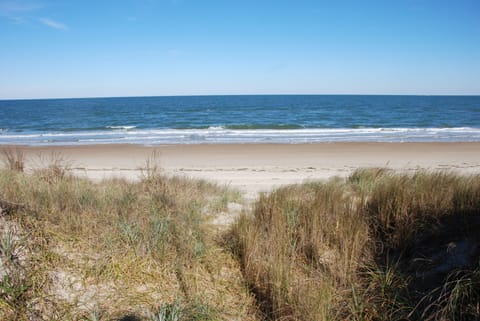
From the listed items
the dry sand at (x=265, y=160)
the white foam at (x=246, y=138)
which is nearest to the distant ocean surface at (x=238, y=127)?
the white foam at (x=246, y=138)

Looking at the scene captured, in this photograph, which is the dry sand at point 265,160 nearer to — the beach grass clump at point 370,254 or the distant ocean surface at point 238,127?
the distant ocean surface at point 238,127

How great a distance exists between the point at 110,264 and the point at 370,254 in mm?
3059

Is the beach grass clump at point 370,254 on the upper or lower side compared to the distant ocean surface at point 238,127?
lower

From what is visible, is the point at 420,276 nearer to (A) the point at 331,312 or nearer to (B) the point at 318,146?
(A) the point at 331,312

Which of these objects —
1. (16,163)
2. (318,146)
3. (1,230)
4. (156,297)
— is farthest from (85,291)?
(318,146)

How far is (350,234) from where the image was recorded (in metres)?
3.71

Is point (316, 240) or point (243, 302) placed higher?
point (316, 240)

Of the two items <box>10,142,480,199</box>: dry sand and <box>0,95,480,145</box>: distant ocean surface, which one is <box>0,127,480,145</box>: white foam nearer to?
<box>0,95,480,145</box>: distant ocean surface

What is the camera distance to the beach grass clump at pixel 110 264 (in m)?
2.71

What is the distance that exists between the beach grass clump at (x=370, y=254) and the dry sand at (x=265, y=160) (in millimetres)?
4298

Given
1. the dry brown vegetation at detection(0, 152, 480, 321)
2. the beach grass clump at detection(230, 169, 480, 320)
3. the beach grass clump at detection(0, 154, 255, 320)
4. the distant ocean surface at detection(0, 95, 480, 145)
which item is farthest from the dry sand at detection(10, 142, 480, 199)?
the beach grass clump at detection(0, 154, 255, 320)

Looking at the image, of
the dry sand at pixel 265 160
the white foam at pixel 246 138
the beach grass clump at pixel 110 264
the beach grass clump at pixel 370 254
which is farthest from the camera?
the white foam at pixel 246 138

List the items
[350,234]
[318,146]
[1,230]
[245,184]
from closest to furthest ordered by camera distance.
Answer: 1. [1,230]
2. [350,234]
3. [245,184]
4. [318,146]

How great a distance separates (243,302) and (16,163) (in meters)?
7.91
